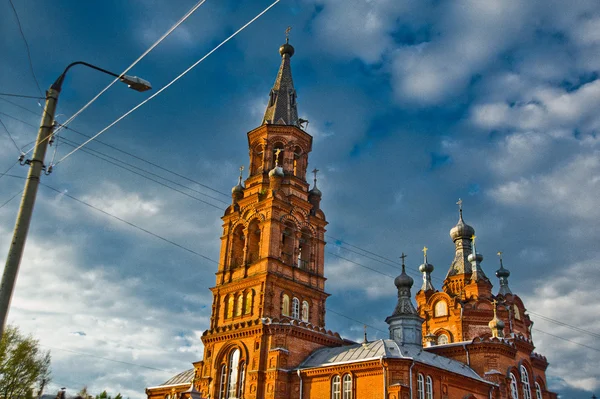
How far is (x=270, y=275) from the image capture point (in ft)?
105

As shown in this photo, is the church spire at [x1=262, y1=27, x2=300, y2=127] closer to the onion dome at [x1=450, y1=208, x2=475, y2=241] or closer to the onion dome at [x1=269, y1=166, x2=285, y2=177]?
the onion dome at [x1=269, y1=166, x2=285, y2=177]

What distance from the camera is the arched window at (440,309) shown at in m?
45.2

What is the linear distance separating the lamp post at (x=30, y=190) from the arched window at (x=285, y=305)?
22.9m

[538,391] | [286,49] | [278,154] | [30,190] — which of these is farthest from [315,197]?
[30,190]

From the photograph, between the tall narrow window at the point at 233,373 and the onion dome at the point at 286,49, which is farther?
the onion dome at the point at 286,49

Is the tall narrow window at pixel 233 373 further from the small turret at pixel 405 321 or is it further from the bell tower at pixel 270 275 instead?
the small turret at pixel 405 321

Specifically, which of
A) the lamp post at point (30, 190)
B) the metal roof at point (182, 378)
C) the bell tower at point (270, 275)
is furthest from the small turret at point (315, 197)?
the lamp post at point (30, 190)

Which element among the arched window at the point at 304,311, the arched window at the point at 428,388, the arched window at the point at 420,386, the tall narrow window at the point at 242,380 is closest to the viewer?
the arched window at the point at 420,386

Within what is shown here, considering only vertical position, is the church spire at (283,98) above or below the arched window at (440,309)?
above

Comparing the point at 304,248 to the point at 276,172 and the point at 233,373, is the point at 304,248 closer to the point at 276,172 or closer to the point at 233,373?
the point at 276,172

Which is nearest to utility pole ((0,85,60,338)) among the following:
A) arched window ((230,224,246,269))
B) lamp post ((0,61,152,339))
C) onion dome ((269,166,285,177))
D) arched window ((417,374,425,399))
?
lamp post ((0,61,152,339))

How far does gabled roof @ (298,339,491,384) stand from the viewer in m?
28.6

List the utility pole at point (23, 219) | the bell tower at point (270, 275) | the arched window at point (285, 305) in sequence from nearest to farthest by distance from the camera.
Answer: the utility pole at point (23, 219)
the bell tower at point (270, 275)
the arched window at point (285, 305)

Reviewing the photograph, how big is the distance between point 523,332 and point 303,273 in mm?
19989
